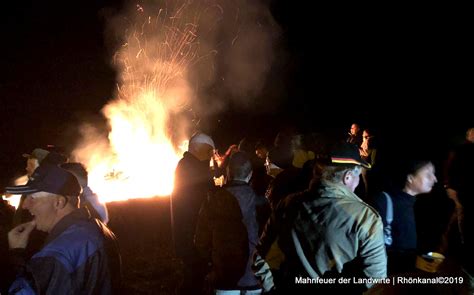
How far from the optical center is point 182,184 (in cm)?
514

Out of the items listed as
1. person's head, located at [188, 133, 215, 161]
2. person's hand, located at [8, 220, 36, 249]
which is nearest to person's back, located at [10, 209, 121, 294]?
person's hand, located at [8, 220, 36, 249]

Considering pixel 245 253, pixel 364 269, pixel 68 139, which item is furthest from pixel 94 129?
pixel 364 269

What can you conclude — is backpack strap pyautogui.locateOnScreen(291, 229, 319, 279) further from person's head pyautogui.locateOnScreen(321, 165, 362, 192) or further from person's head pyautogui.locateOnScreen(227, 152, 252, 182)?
person's head pyautogui.locateOnScreen(227, 152, 252, 182)

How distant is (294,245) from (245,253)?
1.26 meters

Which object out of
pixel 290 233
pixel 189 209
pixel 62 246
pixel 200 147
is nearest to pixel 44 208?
pixel 62 246

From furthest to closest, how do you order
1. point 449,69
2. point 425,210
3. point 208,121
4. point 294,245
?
A: point 208,121 → point 449,69 → point 425,210 → point 294,245

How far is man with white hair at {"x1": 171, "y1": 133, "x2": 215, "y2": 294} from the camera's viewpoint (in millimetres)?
5004

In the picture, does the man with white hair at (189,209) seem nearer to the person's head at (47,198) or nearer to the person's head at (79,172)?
the person's head at (79,172)

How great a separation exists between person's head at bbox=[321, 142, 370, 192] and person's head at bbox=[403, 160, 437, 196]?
117cm

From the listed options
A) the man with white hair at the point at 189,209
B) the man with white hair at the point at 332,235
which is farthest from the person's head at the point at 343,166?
the man with white hair at the point at 189,209

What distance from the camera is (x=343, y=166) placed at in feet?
9.38

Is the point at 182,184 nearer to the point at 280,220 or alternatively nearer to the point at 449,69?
the point at 280,220

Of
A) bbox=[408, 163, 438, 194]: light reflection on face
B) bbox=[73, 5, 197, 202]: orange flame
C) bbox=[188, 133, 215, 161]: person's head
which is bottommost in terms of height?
bbox=[408, 163, 438, 194]: light reflection on face

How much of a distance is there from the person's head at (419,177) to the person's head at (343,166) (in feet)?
3.85
